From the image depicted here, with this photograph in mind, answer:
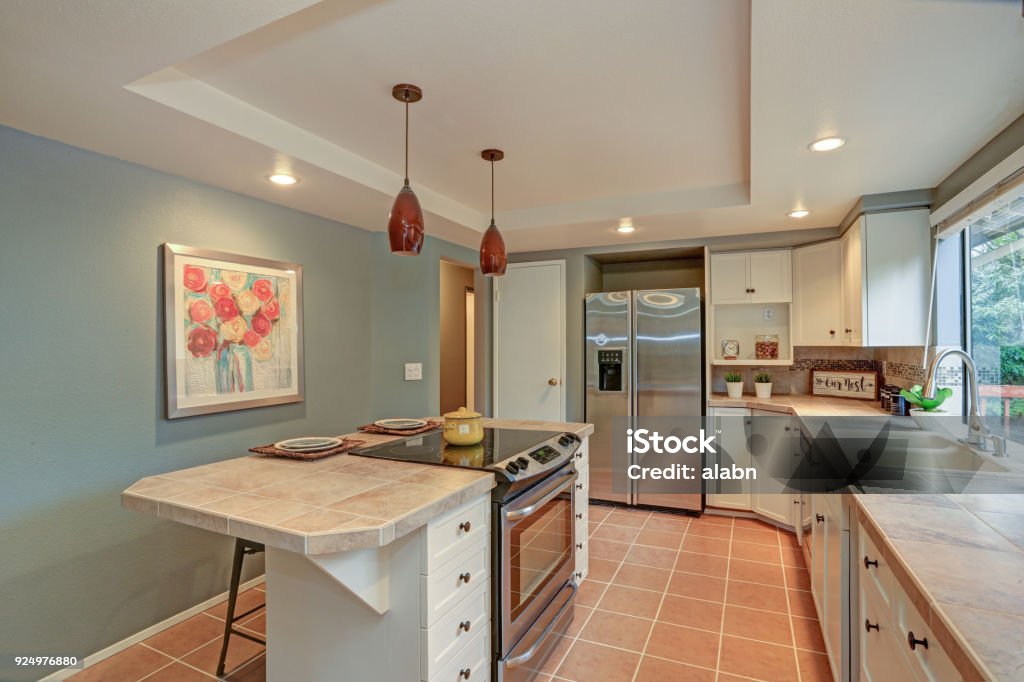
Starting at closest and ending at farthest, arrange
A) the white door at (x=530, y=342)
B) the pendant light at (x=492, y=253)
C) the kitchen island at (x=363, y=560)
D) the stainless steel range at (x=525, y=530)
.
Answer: the kitchen island at (x=363, y=560) → the stainless steel range at (x=525, y=530) → the pendant light at (x=492, y=253) → the white door at (x=530, y=342)

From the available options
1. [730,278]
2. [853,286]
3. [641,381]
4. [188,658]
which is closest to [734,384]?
[641,381]

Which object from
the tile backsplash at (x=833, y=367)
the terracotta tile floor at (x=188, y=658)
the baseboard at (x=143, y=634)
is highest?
the tile backsplash at (x=833, y=367)

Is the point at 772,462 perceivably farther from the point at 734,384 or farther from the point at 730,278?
the point at 730,278

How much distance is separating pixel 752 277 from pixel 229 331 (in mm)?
3637

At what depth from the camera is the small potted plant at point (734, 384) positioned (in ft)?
12.9

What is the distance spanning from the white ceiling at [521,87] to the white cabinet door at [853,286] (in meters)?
0.32

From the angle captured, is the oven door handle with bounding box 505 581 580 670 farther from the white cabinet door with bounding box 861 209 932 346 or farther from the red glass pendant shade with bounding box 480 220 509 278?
the white cabinet door with bounding box 861 209 932 346

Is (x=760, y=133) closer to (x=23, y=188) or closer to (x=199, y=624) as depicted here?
(x=23, y=188)

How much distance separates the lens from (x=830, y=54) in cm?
145

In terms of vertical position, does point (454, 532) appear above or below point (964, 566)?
below

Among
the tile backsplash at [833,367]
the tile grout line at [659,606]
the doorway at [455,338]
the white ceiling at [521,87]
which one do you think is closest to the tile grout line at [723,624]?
the tile grout line at [659,606]

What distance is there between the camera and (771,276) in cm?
387

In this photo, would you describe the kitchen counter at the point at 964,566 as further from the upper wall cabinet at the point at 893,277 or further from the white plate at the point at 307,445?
the white plate at the point at 307,445

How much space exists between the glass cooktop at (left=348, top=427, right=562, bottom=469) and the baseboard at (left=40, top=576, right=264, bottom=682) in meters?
1.31
